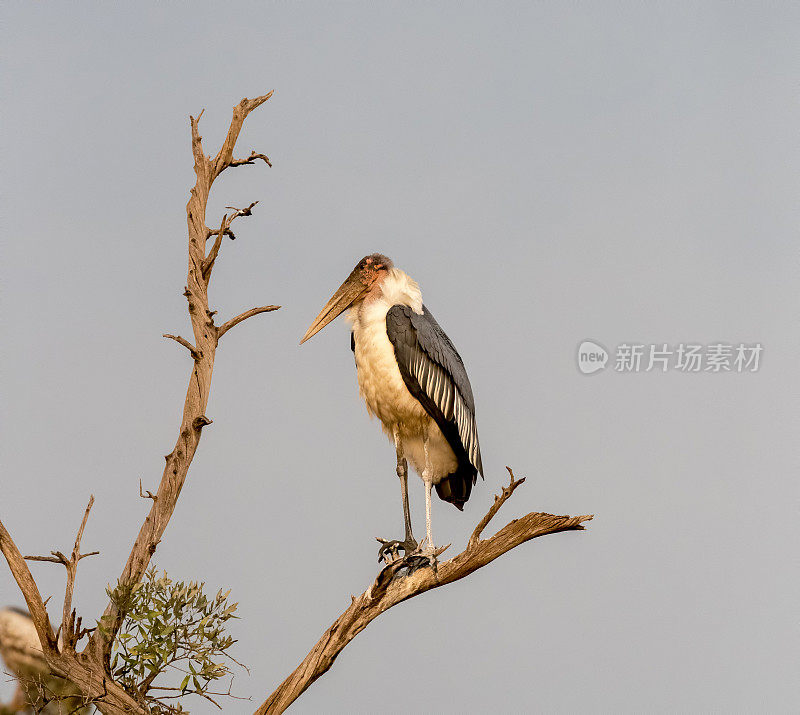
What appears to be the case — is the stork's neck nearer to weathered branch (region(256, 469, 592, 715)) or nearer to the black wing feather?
the black wing feather

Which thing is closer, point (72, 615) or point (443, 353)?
point (72, 615)

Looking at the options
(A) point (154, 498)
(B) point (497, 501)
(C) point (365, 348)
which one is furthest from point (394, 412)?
(A) point (154, 498)

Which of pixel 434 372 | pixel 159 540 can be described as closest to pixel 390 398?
pixel 434 372

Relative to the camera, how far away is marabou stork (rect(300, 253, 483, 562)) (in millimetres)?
6672

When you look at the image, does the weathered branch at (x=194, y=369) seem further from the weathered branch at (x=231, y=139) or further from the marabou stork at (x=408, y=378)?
the marabou stork at (x=408, y=378)

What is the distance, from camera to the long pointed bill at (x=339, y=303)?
7090 mm

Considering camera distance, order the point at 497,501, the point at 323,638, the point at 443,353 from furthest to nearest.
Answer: the point at 443,353 → the point at 323,638 → the point at 497,501

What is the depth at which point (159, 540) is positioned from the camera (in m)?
6.45

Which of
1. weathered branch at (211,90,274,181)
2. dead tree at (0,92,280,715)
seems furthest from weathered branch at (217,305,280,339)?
weathered branch at (211,90,274,181)

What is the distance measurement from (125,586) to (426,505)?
1.92 meters

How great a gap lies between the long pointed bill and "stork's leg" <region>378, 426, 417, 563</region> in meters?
0.89

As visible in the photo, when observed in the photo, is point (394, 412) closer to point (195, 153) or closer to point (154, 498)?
point (154, 498)

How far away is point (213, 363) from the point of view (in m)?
6.74

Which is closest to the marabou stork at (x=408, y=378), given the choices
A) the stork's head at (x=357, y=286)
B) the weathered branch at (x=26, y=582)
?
the stork's head at (x=357, y=286)
